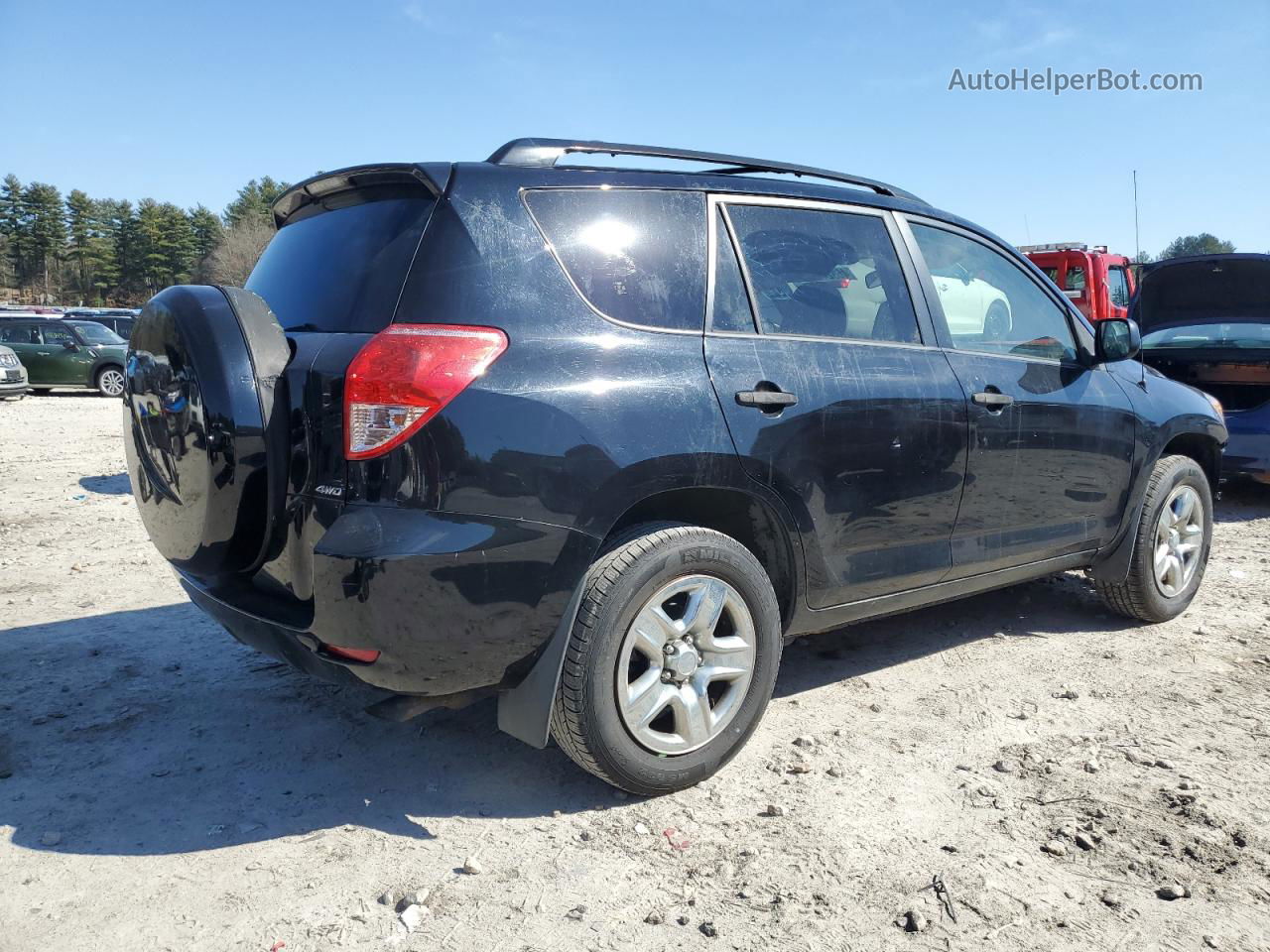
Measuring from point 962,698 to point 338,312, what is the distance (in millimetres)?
2674

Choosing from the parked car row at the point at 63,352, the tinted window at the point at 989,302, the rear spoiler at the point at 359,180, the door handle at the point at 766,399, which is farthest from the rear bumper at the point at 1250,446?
the parked car row at the point at 63,352

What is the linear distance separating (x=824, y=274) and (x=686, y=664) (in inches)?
57.7

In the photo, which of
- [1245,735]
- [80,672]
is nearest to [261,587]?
[80,672]

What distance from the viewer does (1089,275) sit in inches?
546

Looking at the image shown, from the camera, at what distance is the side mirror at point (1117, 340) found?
4.18m

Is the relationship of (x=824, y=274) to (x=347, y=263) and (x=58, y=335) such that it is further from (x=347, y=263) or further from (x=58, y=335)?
(x=58, y=335)

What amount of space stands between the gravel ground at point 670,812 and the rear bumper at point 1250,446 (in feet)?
11.1

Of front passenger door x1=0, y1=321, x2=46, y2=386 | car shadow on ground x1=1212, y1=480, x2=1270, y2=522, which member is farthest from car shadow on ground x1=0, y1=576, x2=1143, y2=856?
front passenger door x1=0, y1=321, x2=46, y2=386

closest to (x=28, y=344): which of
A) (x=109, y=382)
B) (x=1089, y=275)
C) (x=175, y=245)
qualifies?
(x=109, y=382)

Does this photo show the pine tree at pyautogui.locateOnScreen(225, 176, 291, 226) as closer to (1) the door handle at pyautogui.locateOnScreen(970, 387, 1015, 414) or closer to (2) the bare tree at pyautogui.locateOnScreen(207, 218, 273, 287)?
(2) the bare tree at pyautogui.locateOnScreen(207, 218, 273, 287)

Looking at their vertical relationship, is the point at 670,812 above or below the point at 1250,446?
below

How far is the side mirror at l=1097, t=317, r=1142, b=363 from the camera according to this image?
4.18 metres

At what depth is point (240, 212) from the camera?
11781 cm

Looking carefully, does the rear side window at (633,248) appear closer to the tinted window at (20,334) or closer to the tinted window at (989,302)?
the tinted window at (989,302)
